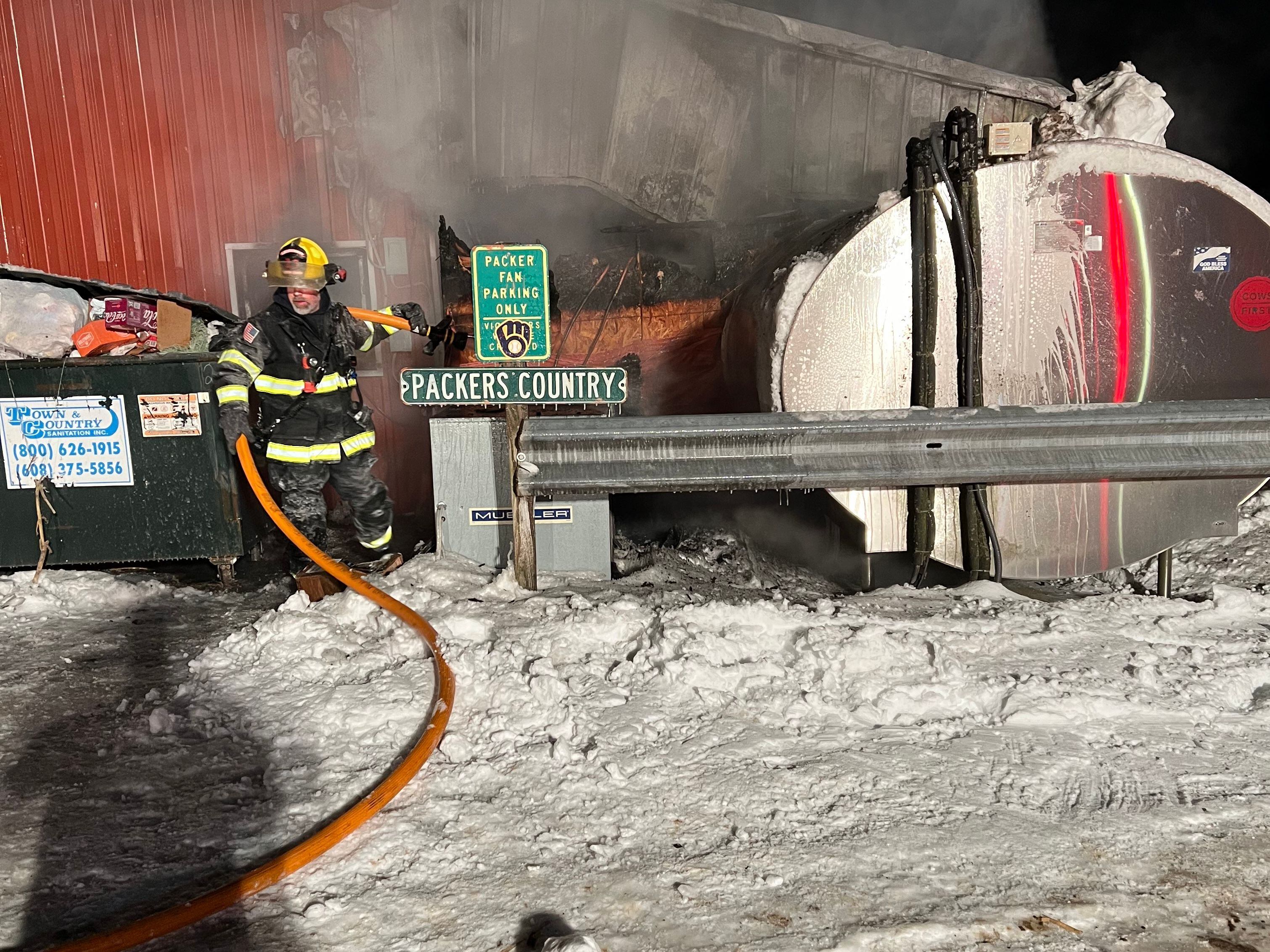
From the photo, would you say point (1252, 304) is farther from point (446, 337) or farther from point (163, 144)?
point (163, 144)

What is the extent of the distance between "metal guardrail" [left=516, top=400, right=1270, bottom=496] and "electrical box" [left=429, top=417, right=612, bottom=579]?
1.24 ft

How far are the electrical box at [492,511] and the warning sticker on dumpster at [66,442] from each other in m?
1.75

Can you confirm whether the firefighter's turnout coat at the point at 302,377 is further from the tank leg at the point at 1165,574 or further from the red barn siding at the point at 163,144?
the tank leg at the point at 1165,574

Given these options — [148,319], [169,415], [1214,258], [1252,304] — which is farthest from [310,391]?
[1252,304]

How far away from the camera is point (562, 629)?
3402 mm

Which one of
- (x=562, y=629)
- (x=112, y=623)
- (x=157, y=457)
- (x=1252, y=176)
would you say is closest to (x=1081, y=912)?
(x=562, y=629)

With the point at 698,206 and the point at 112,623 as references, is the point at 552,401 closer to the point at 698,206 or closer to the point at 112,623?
the point at 112,623

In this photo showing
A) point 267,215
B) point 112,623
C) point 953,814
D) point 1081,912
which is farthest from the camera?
point 267,215

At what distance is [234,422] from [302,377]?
0.39m

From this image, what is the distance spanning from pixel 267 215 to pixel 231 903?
5.03 m

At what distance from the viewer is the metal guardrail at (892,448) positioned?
3.76 meters

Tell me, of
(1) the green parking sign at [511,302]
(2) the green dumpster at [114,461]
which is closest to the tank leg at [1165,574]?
(1) the green parking sign at [511,302]

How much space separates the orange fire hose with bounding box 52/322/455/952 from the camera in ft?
6.46

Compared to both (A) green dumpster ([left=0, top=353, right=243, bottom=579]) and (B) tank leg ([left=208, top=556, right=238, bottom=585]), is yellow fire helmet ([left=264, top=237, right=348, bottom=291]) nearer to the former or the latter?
(A) green dumpster ([left=0, top=353, right=243, bottom=579])
